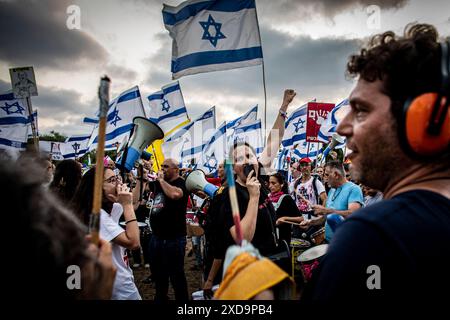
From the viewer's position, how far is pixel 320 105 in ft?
35.0

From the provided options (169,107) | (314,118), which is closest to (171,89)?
(169,107)

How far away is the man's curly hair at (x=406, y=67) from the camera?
1.03m

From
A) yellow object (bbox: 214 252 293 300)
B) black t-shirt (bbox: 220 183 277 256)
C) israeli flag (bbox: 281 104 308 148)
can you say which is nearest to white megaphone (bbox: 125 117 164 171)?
black t-shirt (bbox: 220 183 277 256)

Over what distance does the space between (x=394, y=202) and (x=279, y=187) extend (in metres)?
5.07

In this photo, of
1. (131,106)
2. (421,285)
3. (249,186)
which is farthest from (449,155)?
(131,106)

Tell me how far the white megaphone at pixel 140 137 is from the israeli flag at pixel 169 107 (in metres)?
7.36

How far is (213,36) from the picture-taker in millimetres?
4531

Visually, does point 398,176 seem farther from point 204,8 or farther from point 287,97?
point 204,8

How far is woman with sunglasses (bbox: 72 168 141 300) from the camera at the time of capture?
2406 mm

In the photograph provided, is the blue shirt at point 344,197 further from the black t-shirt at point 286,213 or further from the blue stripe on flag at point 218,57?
the blue stripe on flag at point 218,57

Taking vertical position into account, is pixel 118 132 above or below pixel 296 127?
below

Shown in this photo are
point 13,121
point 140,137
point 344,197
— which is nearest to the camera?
point 140,137

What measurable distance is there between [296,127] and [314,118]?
7.17 ft

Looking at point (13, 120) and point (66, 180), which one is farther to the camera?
point (13, 120)
